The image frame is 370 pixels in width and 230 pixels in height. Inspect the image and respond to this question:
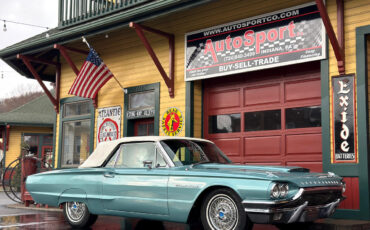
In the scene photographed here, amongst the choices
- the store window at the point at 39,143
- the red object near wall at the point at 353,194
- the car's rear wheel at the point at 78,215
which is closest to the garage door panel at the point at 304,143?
the red object near wall at the point at 353,194

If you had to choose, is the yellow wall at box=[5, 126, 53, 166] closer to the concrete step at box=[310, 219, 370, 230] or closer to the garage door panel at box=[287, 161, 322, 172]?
the garage door panel at box=[287, 161, 322, 172]

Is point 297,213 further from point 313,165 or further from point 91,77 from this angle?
point 91,77

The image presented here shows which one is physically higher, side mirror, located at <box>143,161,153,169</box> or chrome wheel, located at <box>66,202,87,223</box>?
side mirror, located at <box>143,161,153,169</box>

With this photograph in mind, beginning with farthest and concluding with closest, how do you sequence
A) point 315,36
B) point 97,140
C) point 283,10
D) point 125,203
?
point 97,140 → point 283,10 → point 315,36 → point 125,203

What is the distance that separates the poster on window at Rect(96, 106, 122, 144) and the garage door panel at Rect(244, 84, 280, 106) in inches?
158

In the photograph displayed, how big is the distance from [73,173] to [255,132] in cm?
432

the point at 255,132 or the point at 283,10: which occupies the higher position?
the point at 283,10

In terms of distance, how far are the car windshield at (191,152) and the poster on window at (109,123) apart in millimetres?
5777

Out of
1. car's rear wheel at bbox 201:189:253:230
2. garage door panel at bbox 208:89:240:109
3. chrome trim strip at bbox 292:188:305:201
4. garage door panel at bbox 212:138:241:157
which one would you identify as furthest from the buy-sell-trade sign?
chrome trim strip at bbox 292:188:305:201

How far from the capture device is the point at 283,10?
31.7ft

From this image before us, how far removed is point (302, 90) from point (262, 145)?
1.46 meters

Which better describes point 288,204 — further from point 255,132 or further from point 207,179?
point 255,132

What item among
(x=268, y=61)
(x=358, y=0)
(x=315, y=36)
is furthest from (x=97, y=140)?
(x=358, y=0)

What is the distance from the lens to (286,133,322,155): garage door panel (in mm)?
9414
